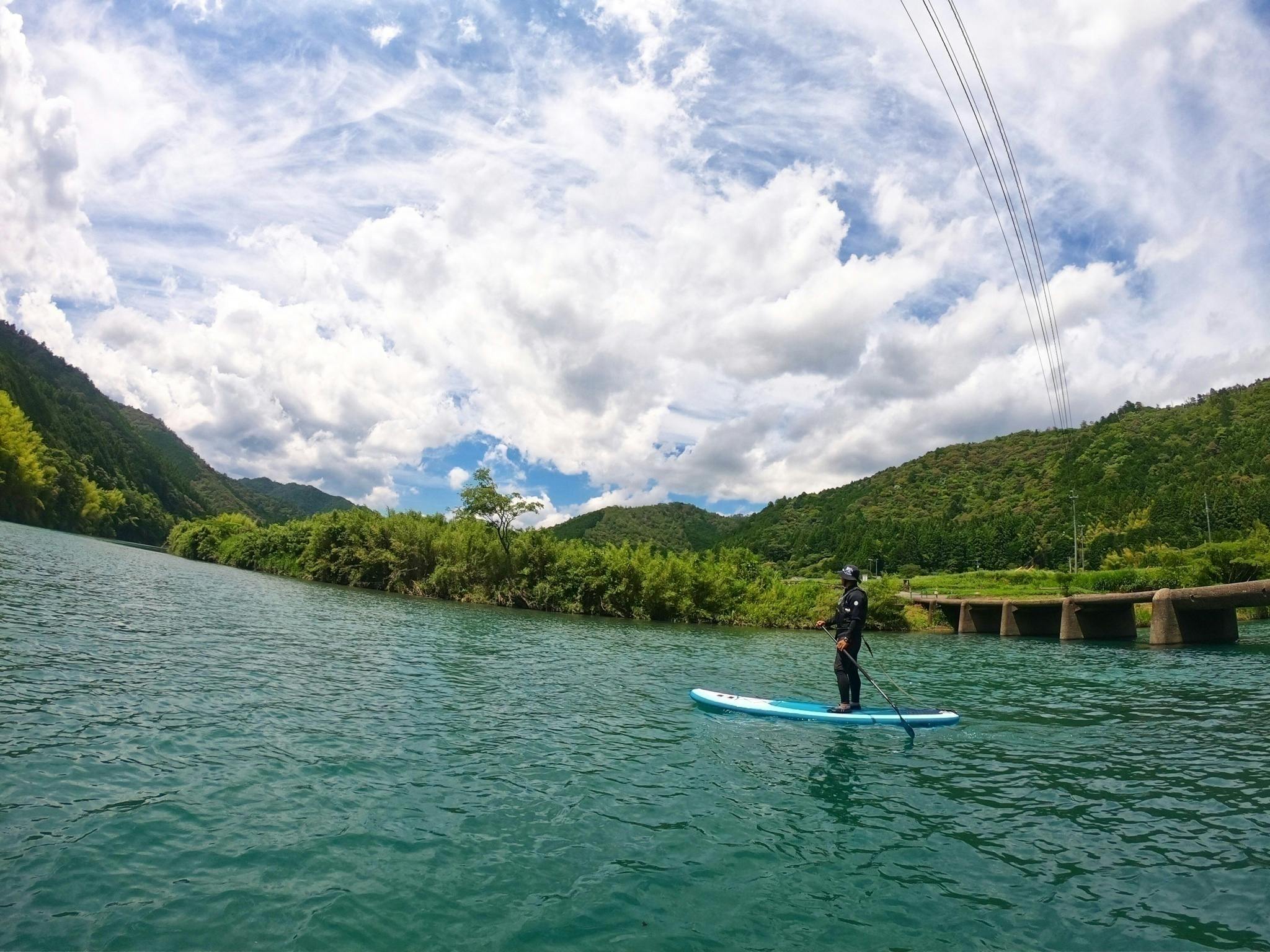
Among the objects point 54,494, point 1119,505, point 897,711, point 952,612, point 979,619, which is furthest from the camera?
point 1119,505

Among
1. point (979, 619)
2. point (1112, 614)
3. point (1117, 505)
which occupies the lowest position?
point (979, 619)

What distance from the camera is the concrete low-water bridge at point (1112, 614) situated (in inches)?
1752

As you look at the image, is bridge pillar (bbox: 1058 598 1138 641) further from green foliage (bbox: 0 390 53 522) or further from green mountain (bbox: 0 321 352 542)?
green foliage (bbox: 0 390 53 522)

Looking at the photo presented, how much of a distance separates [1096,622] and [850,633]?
50.1 metres

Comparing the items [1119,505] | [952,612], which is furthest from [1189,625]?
[1119,505]

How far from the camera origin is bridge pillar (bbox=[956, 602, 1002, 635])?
2638 inches

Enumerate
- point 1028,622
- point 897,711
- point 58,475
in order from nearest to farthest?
point 897,711 → point 1028,622 → point 58,475

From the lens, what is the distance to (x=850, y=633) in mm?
18812

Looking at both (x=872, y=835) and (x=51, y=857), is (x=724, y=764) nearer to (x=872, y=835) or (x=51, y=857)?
(x=872, y=835)

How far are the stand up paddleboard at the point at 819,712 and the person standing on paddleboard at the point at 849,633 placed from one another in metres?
0.34

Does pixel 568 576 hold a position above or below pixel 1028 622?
above

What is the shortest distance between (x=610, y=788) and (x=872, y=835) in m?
4.39

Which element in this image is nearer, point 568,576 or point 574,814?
point 574,814

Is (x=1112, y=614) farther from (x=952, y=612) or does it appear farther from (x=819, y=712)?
(x=819, y=712)
